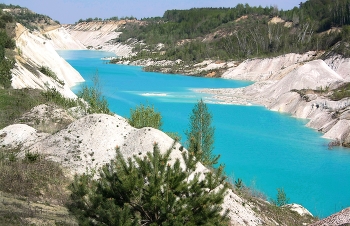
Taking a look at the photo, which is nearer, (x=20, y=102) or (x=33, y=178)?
→ (x=33, y=178)

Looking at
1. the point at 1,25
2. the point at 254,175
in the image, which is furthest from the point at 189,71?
the point at 254,175

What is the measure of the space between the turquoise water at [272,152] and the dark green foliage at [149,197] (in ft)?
50.9

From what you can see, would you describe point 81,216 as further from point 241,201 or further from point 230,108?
point 230,108

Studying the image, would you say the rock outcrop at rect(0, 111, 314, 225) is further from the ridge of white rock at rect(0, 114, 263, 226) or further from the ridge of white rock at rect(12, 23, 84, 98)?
the ridge of white rock at rect(12, 23, 84, 98)

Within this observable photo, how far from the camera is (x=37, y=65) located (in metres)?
52.3

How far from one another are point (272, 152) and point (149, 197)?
26.5 meters

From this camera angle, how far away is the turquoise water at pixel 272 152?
25766 millimetres

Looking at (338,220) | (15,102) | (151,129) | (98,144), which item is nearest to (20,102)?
(15,102)

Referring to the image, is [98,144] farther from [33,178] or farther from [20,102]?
[20,102]

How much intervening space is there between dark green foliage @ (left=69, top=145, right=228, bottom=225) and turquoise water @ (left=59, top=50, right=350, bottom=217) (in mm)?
15516

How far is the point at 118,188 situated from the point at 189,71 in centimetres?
9033

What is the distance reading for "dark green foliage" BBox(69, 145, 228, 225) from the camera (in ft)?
27.2

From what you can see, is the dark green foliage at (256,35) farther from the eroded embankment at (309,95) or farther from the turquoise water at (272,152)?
the turquoise water at (272,152)

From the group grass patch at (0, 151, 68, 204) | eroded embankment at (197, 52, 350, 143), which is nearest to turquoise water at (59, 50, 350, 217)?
eroded embankment at (197, 52, 350, 143)
